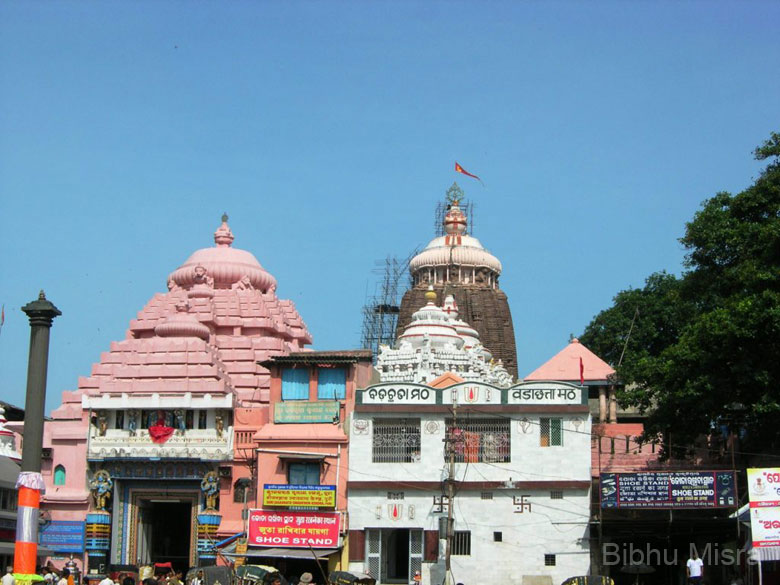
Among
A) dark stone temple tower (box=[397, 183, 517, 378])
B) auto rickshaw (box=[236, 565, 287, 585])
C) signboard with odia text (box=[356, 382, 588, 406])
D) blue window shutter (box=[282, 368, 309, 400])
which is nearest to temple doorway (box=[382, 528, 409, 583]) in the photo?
signboard with odia text (box=[356, 382, 588, 406])

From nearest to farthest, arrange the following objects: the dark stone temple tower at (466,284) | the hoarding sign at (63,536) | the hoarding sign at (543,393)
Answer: the hoarding sign at (543,393) < the hoarding sign at (63,536) < the dark stone temple tower at (466,284)

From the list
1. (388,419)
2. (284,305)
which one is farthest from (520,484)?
(284,305)

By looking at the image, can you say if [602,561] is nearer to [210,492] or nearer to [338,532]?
[338,532]

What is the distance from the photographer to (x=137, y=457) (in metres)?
41.8

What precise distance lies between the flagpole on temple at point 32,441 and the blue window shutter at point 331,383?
9.72 meters

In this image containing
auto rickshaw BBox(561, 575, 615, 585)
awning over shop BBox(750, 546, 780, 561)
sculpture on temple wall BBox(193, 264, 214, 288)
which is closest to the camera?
awning over shop BBox(750, 546, 780, 561)

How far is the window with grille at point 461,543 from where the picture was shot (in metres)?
37.3

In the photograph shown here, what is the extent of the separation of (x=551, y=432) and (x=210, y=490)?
37.5 feet

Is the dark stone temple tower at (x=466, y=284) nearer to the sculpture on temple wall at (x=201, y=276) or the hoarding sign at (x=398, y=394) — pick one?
the sculpture on temple wall at (x=201, y=276)

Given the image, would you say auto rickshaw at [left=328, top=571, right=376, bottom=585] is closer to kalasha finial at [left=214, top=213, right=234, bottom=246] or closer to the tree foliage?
the tree foliage

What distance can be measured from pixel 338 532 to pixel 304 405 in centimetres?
450

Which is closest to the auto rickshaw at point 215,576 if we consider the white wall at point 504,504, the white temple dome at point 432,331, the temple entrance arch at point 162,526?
the white wall at point 504,504

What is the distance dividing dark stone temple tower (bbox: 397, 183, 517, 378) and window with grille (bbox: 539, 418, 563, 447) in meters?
31.2

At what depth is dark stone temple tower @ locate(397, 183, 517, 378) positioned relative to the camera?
230 feet
